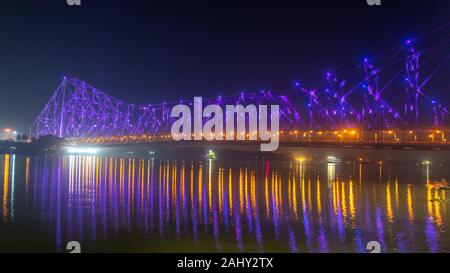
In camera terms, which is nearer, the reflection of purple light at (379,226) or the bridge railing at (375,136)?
the reflection of purple light at (379,226)

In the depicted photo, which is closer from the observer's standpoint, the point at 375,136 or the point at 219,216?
the point at 219,216

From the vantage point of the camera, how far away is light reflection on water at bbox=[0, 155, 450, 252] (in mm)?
14414

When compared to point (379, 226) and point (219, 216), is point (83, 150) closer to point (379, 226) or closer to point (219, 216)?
point (219, 216)

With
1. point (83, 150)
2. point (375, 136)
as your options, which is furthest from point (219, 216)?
point (83, 150)

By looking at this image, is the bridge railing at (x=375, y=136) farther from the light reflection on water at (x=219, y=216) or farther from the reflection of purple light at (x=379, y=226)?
the reflection of purple light at (x=379, y=226)

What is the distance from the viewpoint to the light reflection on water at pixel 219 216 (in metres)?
14.4

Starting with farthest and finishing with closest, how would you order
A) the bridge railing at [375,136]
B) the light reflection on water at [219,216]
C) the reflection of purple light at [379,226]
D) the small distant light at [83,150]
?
the small distant light at [83,150]
the bridge railing at [375,136]
the reflection of purple light at [379,226]
the light reflection on water at [219,216]

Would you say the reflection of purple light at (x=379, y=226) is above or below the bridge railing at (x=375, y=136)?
below

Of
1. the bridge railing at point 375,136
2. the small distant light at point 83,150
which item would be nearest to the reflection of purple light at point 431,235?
the bridge railing at point 375,136

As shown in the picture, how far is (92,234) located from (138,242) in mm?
1691

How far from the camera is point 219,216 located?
18703 millimetres

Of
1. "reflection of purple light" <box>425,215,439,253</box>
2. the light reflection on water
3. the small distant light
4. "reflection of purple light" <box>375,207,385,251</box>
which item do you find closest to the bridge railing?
the light reflection on water

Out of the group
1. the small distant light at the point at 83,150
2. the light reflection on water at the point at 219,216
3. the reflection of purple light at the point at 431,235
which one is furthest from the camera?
the small distant light at the point at 83,150
